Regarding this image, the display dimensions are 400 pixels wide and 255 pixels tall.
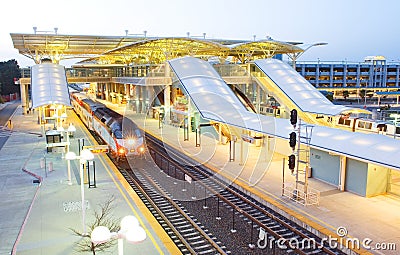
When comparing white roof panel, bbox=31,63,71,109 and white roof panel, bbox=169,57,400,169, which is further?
white roof panel, bbox=31,63,71,109

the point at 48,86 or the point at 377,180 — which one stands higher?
the point at 48,86

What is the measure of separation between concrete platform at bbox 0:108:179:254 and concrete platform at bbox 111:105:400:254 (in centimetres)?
541

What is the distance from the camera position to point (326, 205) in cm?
1512

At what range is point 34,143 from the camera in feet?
98.5

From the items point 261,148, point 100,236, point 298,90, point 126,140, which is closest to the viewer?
point 100,236

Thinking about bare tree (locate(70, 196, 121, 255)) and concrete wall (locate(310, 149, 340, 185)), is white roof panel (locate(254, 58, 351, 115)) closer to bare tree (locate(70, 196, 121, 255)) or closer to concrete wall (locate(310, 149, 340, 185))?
concrete wall (locate(310, 149, 340, 185))

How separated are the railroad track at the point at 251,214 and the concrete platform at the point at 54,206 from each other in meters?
2.58

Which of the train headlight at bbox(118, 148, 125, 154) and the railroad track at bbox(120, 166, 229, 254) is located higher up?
the train headlight at bbox(118, 148, 125, 154)

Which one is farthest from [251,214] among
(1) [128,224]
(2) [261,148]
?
(2) [261,148]

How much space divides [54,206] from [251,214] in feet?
26.9

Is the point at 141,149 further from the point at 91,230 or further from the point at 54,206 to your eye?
the point at 91,230

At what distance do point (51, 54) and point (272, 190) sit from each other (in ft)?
152

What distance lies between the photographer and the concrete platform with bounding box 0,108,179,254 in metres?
11.6

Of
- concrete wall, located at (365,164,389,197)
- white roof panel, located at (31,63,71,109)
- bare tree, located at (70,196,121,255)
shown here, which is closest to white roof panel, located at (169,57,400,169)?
concrete wall, located at (365,164,389,197)
